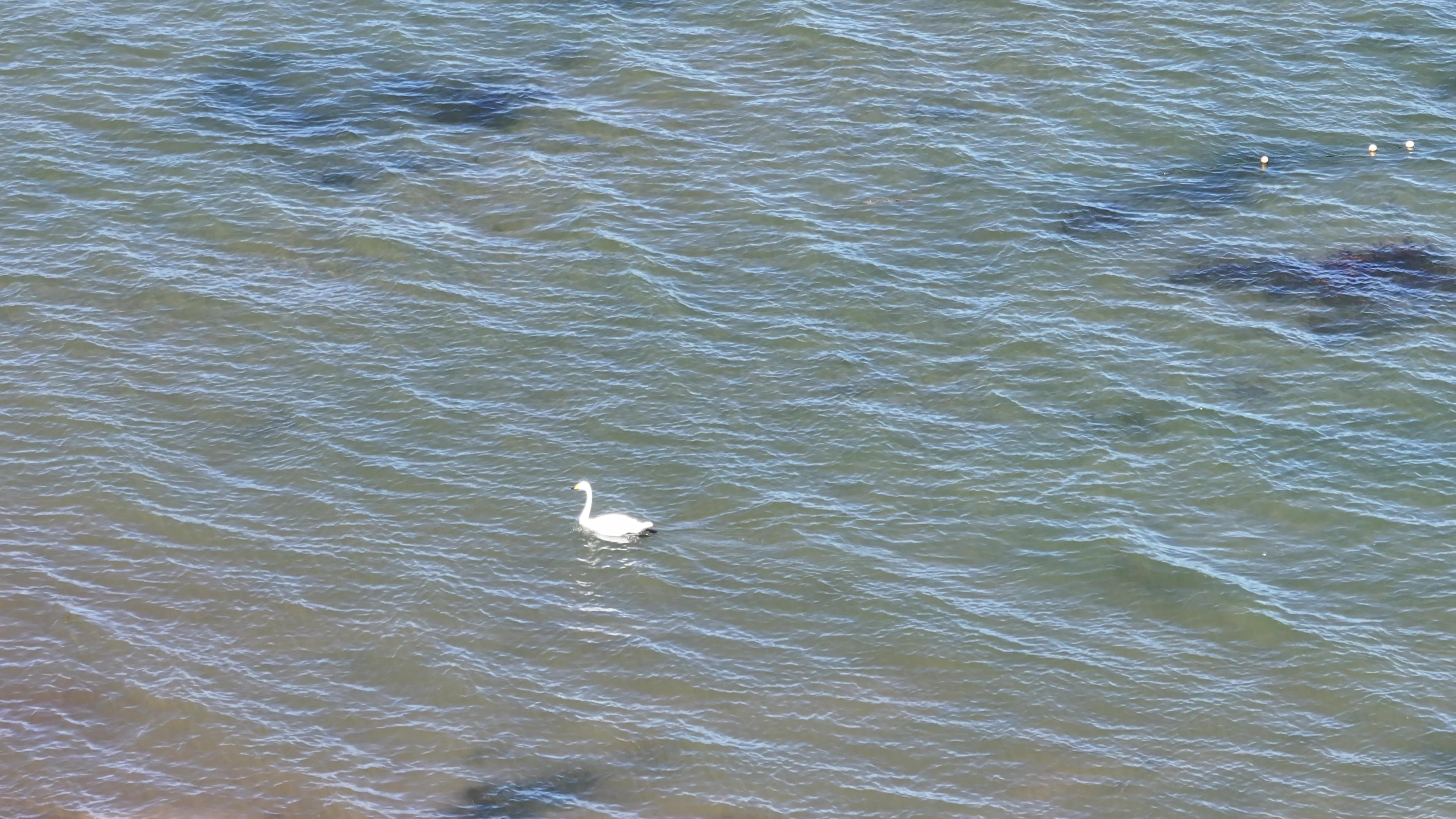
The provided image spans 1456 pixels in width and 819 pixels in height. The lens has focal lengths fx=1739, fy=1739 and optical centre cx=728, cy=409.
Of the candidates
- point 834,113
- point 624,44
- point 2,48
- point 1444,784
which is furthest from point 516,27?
point 1444,784

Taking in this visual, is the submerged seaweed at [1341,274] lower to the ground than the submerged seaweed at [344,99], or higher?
lower

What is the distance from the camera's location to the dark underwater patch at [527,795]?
108 ft

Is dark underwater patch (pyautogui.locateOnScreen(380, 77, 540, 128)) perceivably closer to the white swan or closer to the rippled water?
the rippled water

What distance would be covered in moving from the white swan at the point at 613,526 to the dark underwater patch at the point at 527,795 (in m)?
7.04

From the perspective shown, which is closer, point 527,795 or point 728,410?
point 527,795

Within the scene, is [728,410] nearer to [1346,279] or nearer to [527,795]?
[527,795]

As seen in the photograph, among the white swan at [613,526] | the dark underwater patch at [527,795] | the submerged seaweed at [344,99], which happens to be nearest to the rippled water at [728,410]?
the dark underwater patch at [527,795]

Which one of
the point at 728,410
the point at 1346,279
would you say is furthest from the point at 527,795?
the point at 1346,279

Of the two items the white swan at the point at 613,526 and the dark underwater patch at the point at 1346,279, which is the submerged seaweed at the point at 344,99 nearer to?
the white swan at the point at 613,526

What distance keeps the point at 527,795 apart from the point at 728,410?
13.5 metres

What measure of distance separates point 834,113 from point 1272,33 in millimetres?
15674

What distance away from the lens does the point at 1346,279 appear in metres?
47.8

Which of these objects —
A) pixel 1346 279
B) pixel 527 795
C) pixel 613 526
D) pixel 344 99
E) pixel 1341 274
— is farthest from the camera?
pixel 344 99

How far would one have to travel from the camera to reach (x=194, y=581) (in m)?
38.7
